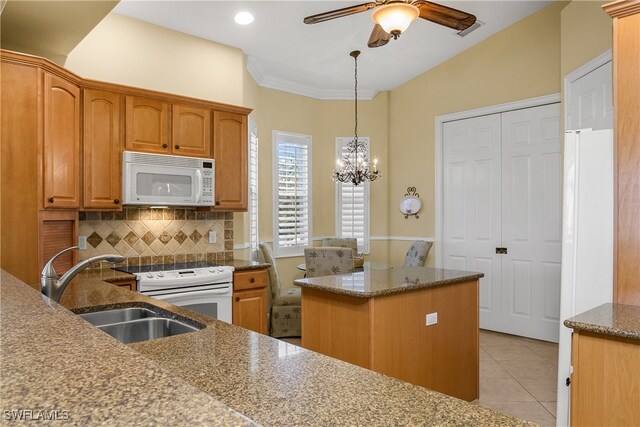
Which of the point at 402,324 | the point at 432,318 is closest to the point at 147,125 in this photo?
the point at 402,324

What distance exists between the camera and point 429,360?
8.91 feet

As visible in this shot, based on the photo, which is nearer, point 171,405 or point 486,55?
point 171,405

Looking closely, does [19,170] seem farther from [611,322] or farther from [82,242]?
[611,322]

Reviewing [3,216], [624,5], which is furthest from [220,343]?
[624,5]

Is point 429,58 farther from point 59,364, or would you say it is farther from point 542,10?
point 59,364

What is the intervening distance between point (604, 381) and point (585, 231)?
2.54 feet

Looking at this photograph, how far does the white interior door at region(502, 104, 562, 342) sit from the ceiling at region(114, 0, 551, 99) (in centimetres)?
114

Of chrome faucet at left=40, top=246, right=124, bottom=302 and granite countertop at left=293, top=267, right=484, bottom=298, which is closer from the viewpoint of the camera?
chrome faucet at left=40, top=246, right=124, bottom=302

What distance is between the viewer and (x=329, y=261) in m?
4.21

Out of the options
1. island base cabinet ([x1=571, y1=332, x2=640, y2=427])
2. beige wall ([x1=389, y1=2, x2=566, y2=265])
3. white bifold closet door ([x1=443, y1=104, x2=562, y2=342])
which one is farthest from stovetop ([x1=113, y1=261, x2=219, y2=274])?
white bifold closet door ([x1=443, y1=104, x2=562, y2=342])

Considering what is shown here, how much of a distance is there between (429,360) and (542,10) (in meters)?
3.96

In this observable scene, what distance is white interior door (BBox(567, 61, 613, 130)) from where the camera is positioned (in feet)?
11.1

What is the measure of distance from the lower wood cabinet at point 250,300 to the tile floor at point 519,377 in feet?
2.63

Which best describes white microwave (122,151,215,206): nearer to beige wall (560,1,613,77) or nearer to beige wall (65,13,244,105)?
beige wall (65,13,244,105)
